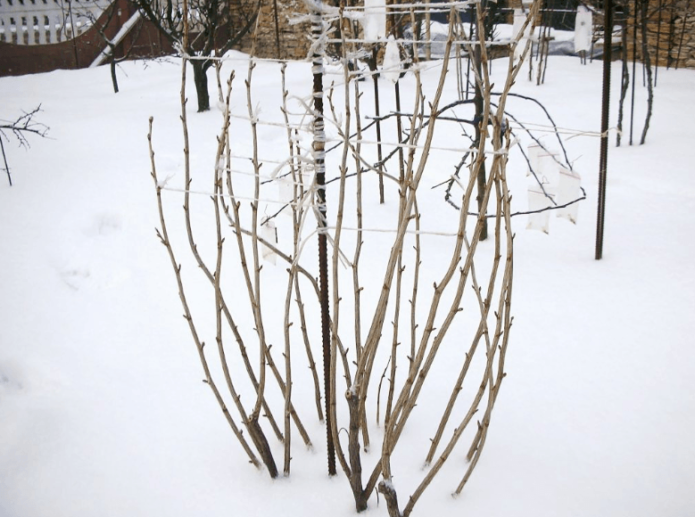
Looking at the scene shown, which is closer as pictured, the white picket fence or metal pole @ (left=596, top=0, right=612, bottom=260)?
metal pole @ (left=596, top=0, right=612, bottom=260)

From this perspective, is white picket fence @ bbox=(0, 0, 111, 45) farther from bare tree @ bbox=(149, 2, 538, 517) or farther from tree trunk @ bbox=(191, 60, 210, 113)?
bare tree @ bbox=(149, 2, 538, 517)

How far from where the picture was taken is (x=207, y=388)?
175 cm

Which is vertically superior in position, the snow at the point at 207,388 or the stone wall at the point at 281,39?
the stone wall at the point at 281,39

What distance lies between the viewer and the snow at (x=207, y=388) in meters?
1.35

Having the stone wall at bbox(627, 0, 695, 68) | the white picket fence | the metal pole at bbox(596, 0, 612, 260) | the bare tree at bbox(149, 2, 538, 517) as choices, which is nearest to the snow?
the bare tree at bbox(149, 2, 538, 517)

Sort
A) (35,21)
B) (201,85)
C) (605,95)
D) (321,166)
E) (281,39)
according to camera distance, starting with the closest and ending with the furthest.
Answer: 1. (321,166)
2. (605,95)
3. (201,85)
4. (35,21)
5. (281,39)

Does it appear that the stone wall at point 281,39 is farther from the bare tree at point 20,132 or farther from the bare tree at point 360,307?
the bare tree at point 360,307

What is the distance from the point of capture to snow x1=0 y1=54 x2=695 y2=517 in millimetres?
1353

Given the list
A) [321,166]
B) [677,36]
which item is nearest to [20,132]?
[321,166]

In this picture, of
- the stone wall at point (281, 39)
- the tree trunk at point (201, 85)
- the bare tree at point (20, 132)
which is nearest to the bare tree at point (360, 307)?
the bare tree at point (20, 132)

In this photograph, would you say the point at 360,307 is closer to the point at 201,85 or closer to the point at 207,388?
the point at 207,388

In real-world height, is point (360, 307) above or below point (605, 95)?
below

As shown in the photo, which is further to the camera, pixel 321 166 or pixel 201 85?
pixel 201 85

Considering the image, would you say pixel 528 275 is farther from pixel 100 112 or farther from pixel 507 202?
pixel 100 112
